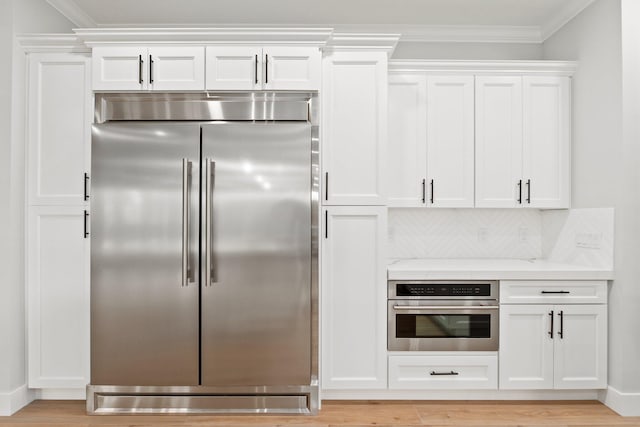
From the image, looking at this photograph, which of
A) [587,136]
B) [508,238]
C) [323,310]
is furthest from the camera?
[508,238]

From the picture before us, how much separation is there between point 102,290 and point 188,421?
958mm

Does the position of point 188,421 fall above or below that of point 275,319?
below

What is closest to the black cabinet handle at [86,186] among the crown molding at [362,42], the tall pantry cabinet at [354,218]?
the tall pantry cabinet at [354,218]

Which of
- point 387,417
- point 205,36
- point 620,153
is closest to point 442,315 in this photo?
point 387,417

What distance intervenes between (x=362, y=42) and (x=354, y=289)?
1.58m

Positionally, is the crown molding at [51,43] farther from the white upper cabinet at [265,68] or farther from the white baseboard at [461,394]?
the white baseboard at [461,394]

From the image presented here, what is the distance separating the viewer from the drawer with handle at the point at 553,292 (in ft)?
10.1

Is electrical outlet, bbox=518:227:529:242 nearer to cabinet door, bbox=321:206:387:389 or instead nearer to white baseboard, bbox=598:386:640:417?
white baseboard, bbox=598:386:640:417

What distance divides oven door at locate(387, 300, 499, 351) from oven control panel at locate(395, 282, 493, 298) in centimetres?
5

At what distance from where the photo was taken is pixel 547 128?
3473 mm

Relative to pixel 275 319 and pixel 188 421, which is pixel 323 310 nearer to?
pixel 275 319

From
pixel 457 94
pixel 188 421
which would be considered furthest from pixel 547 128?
pixel 188 421

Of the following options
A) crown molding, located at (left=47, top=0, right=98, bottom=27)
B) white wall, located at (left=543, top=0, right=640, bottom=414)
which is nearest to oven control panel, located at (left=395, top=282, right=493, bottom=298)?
white wall, located at (left=543, top=0, right=640, bottom=414)

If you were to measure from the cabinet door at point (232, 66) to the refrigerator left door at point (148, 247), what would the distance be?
0.35m
